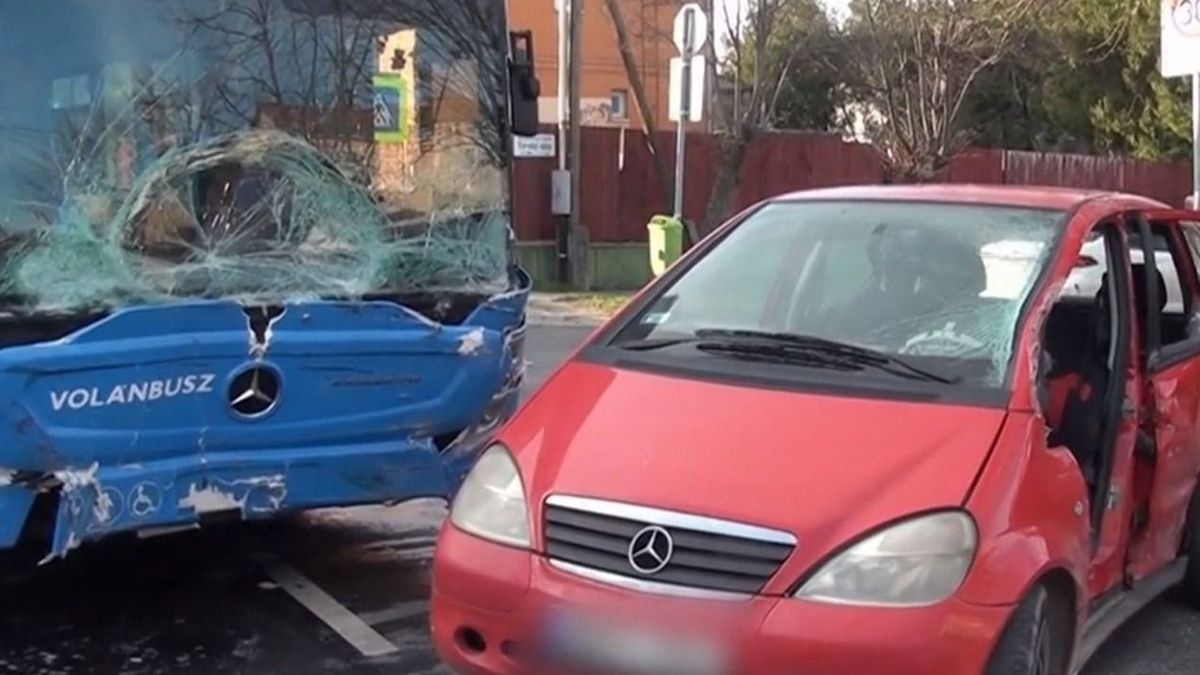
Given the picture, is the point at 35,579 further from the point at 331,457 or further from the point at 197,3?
the point at 197,3

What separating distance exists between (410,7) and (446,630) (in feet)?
9.62

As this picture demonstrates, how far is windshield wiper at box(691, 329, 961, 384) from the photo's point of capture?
4.43 m

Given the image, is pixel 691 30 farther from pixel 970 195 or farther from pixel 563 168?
pixel 970 195

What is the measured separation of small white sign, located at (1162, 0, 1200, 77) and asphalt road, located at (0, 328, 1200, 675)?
573cm

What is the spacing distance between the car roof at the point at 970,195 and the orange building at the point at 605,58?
25219 mm

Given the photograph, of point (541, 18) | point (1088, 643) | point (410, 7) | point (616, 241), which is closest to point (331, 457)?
point (410, 7)

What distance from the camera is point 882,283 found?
4.90 m

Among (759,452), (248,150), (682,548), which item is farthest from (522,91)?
(682,548)

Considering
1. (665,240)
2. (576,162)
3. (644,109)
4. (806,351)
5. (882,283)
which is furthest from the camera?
(644,109)

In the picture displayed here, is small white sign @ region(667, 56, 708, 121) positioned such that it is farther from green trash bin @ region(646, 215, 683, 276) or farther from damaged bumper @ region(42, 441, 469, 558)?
damaged bumper @ region(42, 441, 469, 558)

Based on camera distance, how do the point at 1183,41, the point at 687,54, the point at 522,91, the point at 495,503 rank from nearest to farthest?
the point at 495,503 < the point at 522,91 < the point at 1183,41 < the point at 687,54

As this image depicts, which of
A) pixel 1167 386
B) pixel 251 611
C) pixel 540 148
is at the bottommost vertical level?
pixel 251 611

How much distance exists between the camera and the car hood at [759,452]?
3814 millimetres

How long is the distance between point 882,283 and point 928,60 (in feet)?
67.1
